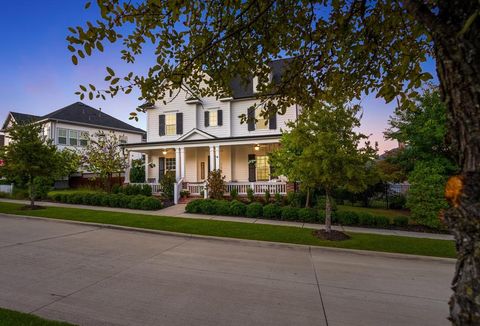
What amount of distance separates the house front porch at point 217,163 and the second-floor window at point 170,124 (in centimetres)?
156

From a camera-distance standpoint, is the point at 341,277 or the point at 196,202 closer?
the point at 341,277

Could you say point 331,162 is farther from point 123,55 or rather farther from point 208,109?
point 208,109

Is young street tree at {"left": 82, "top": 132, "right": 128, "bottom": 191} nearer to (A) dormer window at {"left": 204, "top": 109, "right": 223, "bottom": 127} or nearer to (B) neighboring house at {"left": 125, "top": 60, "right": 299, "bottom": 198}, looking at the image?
(B) neighboring house at {"left": 125, "top": 60, "right": 299, "bottom": 198}

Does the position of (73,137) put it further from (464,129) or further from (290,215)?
(464,129)

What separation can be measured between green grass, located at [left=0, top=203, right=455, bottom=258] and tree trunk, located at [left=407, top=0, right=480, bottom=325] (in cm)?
662

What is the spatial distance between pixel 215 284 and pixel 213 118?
16.4 metres

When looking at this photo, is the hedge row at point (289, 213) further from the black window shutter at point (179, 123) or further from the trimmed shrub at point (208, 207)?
the black window shutter at point (179, 123)

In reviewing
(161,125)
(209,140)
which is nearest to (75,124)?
(161,125)

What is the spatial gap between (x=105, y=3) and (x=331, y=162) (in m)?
7.31

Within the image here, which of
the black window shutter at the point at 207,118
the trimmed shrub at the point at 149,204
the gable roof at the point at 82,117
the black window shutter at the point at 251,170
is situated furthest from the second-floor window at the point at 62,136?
the black window shutter at the point at 251,170

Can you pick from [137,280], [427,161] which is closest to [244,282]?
[137,280]

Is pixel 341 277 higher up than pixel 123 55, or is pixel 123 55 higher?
pixel 123 55

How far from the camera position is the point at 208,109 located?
66.4 ft

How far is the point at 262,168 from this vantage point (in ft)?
63.1
